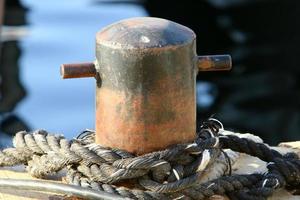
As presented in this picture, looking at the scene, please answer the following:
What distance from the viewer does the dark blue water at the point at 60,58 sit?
19.9ft

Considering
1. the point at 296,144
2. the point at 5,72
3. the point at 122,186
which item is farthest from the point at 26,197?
the point at 5,72

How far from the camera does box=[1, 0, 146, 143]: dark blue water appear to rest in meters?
6.06

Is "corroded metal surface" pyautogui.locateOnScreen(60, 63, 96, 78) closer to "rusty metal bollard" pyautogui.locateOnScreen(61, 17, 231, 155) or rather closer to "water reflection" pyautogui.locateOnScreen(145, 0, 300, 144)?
"rusty metal bollard" pyautogui.locateOnScreen(61, 17, 231, 155)

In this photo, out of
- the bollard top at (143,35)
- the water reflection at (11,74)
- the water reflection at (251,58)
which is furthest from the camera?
the water reflection at (251,58)

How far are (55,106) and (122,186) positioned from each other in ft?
14.1

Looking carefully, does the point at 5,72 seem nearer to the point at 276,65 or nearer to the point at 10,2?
the point at 10,2

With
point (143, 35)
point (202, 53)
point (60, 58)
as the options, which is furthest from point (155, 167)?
point (202, 53)

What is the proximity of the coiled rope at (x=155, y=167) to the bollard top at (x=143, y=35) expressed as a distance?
9.0 inches

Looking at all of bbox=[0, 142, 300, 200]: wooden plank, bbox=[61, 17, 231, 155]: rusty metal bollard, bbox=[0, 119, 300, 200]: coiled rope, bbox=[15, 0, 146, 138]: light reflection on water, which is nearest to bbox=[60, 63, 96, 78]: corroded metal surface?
bbox=[61, 17, 231, 155]: rusty metal bollard

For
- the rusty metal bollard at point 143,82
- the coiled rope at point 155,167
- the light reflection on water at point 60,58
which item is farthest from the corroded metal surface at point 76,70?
the light reflection on water at point 60,58

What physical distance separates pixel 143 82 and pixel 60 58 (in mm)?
4820

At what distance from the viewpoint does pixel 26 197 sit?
199 cm

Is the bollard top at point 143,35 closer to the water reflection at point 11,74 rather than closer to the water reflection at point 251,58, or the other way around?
the water reflection at point 11,74

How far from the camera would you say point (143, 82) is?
1926mm
